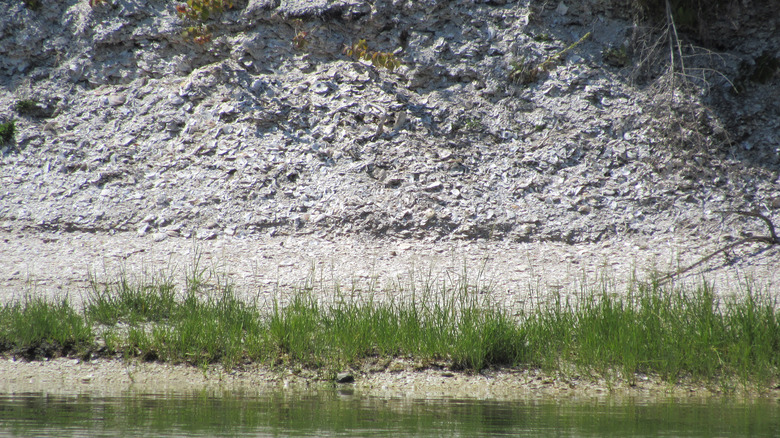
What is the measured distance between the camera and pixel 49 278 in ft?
22.1

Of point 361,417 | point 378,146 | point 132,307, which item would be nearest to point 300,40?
point 378,146

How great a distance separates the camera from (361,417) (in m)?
3.03

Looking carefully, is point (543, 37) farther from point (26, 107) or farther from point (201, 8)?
point (26, 107)

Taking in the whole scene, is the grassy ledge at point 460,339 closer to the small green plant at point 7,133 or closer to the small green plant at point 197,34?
the small green plant at point 7,133

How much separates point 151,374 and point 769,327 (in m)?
4.41

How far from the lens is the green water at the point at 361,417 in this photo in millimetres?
2703

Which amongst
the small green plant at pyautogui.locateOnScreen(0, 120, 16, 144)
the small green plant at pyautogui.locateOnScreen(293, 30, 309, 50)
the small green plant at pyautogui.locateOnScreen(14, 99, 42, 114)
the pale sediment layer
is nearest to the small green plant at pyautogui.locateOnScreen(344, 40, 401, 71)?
the small green plant at pyautogui.locateOnScreen(293, 30, 309, 50)

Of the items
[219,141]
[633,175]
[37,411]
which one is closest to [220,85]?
[219,141]

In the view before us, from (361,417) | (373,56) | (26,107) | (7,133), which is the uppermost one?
(373,56)

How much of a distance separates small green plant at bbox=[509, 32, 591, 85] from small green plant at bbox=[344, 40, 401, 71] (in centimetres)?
197

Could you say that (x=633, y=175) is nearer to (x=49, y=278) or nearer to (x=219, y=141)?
(x=219, y=141)

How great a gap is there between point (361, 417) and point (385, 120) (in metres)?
7.07

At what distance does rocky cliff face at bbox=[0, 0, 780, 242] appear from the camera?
8.51 metres

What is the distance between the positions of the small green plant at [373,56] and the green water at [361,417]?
7.35 m
